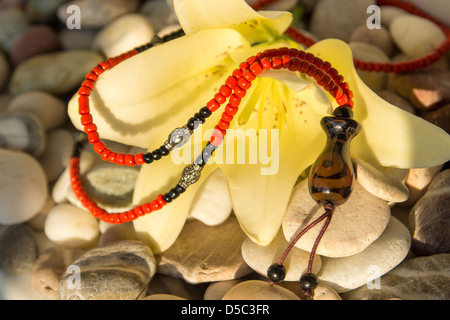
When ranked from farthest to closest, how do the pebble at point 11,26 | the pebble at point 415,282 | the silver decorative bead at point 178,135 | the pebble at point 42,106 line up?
the pebble at point 11,26 < the pebble at point 42,106 < the silver decorative bead at point 178,135 < the pebble at point 415,282

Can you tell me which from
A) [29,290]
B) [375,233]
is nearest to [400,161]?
[375,233]

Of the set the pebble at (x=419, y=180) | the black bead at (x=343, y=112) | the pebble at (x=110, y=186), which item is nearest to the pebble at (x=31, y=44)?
the pebble at (x=110, y=186)

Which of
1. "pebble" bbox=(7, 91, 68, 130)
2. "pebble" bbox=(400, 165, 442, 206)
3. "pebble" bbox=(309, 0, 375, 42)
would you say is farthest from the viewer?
"pebble" bbox=(309, 0, 375, 42)

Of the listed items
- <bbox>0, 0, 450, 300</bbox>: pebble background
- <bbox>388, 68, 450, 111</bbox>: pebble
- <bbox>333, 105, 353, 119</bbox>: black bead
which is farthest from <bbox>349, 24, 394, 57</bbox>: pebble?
<bbox>333, 105, 353, 119</bbox>: black bead

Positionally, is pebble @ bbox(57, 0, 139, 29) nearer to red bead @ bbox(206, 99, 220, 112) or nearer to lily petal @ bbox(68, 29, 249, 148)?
lily petal @ bbox(68, 29, 249, 148)

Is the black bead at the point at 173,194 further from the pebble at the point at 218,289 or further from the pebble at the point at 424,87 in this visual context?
the pebble at the point at 424,87

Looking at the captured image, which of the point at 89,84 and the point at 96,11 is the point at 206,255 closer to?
the point at 89,84

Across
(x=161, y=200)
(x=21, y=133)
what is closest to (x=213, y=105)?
(x=161, y=200)
